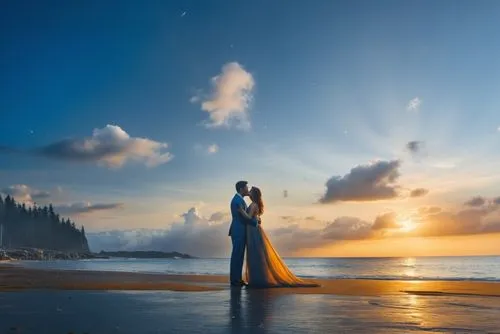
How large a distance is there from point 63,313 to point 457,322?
6455mm

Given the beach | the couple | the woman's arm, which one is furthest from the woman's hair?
the beach

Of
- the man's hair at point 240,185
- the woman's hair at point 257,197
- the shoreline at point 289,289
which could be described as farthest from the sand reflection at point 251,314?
the man's hair at point 240,185

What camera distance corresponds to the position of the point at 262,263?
54.2 feet

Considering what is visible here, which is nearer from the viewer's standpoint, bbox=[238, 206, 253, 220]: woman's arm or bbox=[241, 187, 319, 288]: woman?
bbox=[241, 187, 319, 288]: woman

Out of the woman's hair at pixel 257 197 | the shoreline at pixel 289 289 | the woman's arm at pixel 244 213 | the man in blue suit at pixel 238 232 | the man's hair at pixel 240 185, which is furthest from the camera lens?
the woman's hair at pixel 257 197

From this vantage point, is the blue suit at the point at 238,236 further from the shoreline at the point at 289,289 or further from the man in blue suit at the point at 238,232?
the shoreline at the point at 289,289

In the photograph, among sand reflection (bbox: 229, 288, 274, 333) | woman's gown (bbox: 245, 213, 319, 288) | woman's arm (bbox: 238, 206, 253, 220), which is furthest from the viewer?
woman's arm (bbox: 238, 206, 253, 220)

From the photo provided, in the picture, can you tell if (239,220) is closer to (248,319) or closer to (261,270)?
(261,270)

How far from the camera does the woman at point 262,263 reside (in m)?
16.3

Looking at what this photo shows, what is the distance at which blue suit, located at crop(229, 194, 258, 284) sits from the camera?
17.0 m

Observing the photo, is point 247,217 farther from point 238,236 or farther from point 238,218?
point 238,236

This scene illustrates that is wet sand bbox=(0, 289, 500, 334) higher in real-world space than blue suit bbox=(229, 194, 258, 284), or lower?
lower

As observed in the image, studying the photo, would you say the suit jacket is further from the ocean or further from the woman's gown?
the ocean

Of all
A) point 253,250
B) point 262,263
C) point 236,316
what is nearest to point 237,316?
point 236,316
